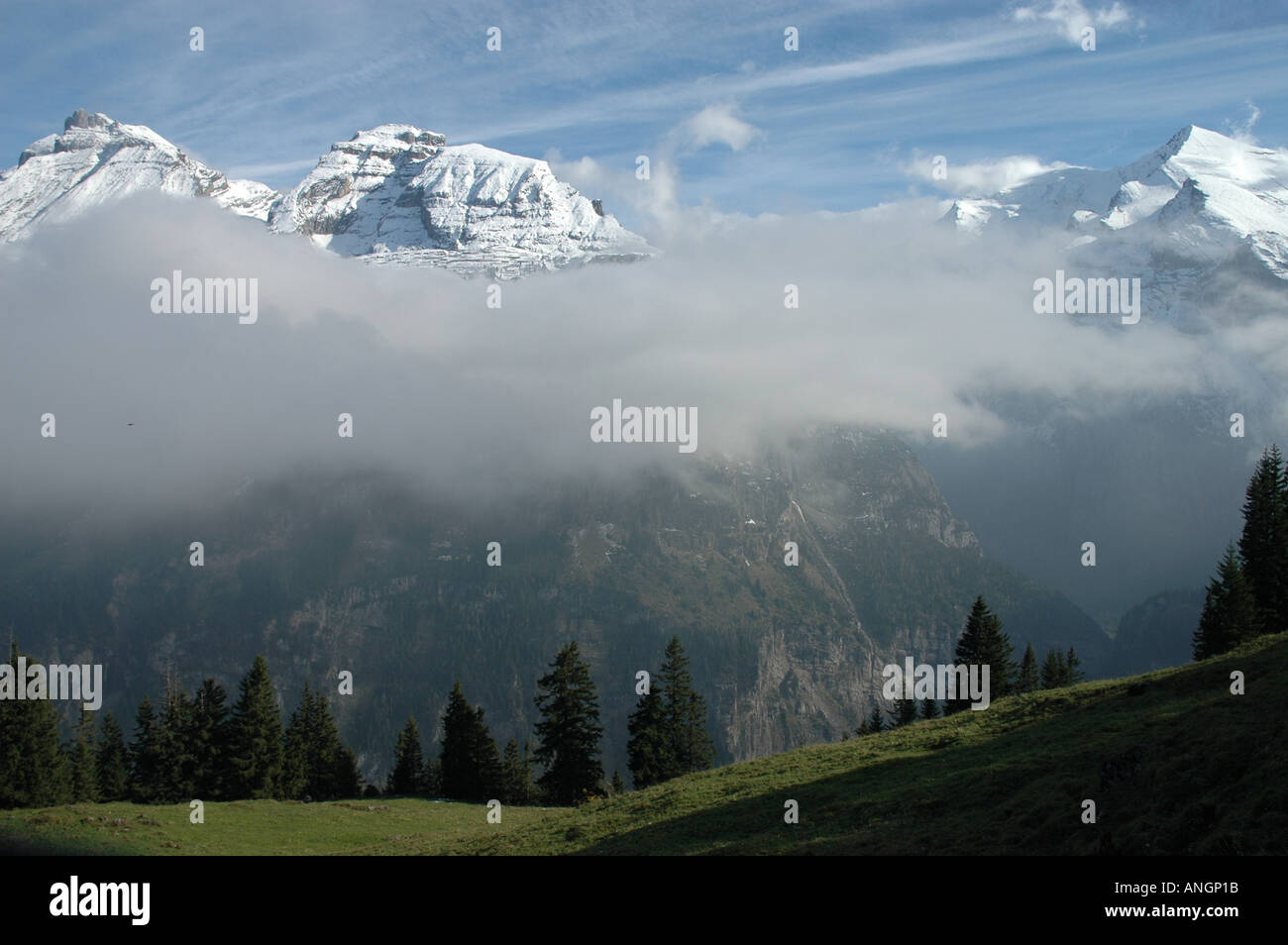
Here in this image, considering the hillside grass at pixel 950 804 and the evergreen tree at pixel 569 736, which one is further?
the evergreen tree at pixel 569 736

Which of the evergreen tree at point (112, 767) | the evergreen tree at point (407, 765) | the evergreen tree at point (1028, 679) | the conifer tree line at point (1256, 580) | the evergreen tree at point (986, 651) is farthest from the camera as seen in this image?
the evergreen tree at point (407, 765)

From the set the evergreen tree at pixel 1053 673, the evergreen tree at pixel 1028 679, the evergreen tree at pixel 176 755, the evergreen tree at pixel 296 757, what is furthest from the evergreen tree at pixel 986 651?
the evergreen tree at pixel 176 755

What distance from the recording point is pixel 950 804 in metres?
36.4

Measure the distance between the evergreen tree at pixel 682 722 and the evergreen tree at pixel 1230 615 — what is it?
4685cm

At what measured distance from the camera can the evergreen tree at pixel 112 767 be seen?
100m

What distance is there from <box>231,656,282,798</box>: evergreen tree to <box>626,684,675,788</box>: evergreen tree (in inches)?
1325

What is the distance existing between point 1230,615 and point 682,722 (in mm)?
50626

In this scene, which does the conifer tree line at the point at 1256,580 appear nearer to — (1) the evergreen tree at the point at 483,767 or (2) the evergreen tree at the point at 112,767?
(1) the evergreen tree at the point at 483,767

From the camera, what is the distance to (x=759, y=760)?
60.9 metres

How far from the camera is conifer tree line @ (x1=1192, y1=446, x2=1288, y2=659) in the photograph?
274ft

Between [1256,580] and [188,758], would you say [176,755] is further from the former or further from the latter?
[1256,580]

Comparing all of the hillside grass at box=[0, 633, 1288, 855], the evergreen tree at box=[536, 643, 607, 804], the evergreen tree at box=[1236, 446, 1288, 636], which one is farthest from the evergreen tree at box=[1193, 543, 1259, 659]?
the evergreen tree at box=[536, 643, 607, 804]

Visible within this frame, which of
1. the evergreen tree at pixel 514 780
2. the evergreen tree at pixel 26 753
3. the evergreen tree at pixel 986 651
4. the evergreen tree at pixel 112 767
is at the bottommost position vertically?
the evergreen tree at pixel 514 780
